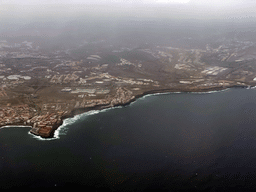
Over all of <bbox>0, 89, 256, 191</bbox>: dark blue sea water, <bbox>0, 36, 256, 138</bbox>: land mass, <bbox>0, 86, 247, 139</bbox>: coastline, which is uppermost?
<bbox>0, 36, 256, 138</bbox>: land mass

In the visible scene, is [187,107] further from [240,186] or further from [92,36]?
[92,36]

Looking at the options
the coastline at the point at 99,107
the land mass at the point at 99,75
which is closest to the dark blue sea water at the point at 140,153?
the coastline at the point at 99,107

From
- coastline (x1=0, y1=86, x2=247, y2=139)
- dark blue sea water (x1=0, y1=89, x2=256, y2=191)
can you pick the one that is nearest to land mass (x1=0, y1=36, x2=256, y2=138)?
coastline (x1=0, y1=86, x2=247, y2=139)

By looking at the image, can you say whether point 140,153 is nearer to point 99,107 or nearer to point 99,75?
point 99,107

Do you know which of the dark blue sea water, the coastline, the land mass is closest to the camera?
the dark blue sea water

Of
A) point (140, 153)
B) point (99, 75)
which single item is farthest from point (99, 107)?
point (99, 75)

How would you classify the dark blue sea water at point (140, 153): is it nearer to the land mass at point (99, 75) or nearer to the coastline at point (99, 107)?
the coastline at point (99, 107)

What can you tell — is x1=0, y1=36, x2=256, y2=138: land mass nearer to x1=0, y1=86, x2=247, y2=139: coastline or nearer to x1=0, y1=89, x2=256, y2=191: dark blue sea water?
x1=0, y1=86, x2=247, y2=139: coastline

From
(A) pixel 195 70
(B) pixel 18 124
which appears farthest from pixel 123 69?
(B) pixel 18 124
